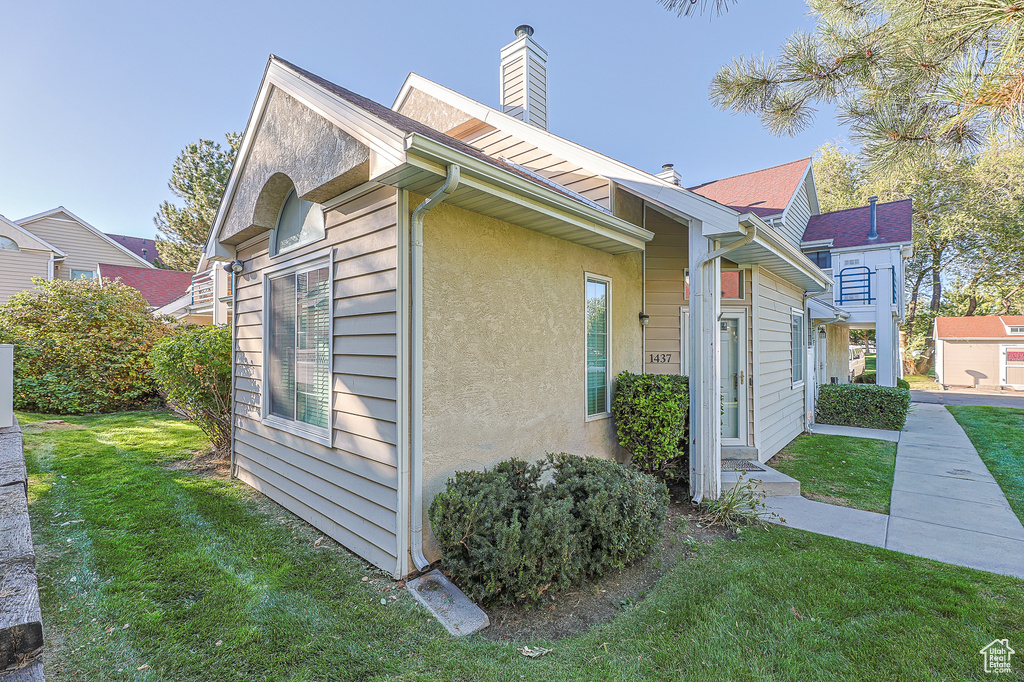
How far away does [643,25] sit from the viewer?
12.8 feet

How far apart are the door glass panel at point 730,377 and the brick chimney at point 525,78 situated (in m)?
4.38

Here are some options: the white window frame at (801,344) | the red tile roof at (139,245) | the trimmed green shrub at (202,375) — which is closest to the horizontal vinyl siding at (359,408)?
the trimmed green shrub at (202,375)

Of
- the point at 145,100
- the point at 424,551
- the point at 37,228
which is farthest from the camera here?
the point at 37,228

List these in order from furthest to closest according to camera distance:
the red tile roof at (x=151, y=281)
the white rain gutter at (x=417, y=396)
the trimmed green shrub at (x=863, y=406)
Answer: the red tile roof at (x=151, y=281), the trimmed green shrub at (x=863, y=406), the white rain gutter at (x=417, y=396)

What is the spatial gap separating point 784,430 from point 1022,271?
80.8ft

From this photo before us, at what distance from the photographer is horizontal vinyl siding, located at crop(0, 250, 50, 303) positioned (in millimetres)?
15773

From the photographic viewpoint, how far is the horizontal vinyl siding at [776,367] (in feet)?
22.2

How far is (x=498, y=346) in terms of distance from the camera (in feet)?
13.4

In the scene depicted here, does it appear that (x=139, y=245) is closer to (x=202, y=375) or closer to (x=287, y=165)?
(x=202, y=375)

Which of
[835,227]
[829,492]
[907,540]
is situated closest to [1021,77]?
[907,540]

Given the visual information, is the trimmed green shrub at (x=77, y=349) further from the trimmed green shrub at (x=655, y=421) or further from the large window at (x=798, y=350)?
the large window at (x=798, y=350)

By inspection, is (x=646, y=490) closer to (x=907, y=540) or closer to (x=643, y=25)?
(x=907, y=540)

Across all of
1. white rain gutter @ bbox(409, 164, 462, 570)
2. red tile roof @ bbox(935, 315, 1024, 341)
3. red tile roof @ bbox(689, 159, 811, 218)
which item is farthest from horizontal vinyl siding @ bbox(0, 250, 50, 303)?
red tile roof @ bbox(935, 315, 1024, 341)

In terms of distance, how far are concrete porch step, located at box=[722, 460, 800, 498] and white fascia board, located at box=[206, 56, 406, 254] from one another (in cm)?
500
